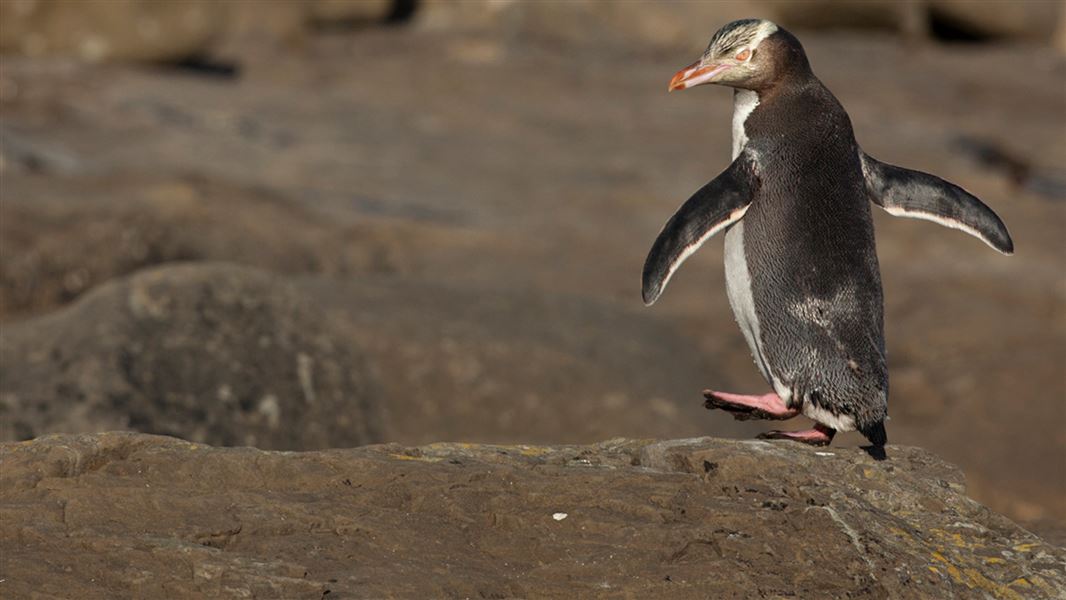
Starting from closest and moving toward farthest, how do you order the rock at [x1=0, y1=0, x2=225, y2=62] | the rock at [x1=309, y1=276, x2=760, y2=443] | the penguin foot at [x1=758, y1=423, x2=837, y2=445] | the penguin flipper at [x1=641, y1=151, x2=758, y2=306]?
the penguin foot at [x1=758, y1=423, x2=837, y2=445] < the penguin flipper at [x1=641, y1=151, x2=758, y2=306] < the rock at [x1=309, y1=276, x2=760, y2=443] < the rock at [x1=0, y1=0, x2=225, y2=62]

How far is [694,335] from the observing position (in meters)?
10.3

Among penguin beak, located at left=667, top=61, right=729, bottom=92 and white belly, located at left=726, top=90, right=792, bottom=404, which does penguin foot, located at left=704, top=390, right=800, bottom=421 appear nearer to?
white belly, located at left=726, top=90, right=792, bottom=404

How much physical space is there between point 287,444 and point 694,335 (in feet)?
14.6

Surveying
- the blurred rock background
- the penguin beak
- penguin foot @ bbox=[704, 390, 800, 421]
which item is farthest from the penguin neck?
the blurred rock background

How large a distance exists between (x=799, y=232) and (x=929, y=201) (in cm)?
64

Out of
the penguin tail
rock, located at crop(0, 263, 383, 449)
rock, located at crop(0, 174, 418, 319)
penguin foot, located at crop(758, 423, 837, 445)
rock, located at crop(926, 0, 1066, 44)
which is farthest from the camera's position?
rock, located at crop(926, 0, 1066, 44)

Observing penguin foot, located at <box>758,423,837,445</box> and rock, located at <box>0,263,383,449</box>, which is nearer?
penguin foot, located at <box>758,423,837,445</box>

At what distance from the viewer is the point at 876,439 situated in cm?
466

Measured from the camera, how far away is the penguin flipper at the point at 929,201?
17.6 ft

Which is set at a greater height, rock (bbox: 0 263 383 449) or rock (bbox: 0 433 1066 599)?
rock (bbox: 0 433 1066 599)

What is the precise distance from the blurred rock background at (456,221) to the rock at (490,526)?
3.29 ft

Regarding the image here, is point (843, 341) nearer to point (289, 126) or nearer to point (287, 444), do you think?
point (287, 444)

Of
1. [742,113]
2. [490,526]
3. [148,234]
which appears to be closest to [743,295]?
[742,113]

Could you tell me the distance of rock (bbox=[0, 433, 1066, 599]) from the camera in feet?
11.9
